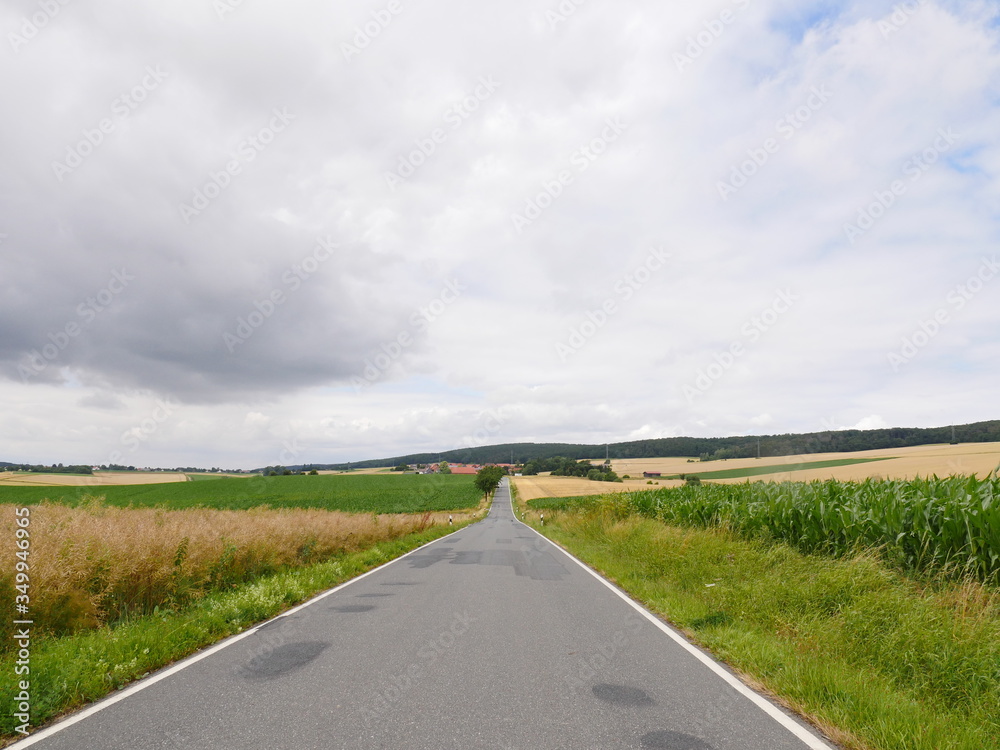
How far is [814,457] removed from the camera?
66625 mm

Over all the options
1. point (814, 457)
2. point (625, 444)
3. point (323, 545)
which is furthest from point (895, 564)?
point (625, 444)

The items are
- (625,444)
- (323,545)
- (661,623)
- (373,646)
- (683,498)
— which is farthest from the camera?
(625,444)

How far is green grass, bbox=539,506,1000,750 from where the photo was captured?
438 cm

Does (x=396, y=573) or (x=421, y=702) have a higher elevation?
(x=421, y=702)

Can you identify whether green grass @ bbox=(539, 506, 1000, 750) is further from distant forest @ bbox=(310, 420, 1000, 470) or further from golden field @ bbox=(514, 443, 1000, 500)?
distant forest @ bbox=(310, 420, 1000, 470)

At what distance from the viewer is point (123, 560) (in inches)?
325

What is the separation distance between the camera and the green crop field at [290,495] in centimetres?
5826

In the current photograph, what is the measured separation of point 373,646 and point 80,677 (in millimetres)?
2820

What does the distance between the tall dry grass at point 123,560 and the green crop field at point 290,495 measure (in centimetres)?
4229

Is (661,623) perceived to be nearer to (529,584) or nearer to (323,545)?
(529,584)

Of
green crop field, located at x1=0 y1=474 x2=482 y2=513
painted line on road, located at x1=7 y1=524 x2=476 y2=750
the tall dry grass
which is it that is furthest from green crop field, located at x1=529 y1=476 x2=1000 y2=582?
green crop field, located at x1=0 y1=474 x2=482 y2=513

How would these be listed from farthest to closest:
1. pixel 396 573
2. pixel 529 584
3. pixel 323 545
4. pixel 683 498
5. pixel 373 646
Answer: pixel 683 498 → pixel 323 545 → pixel 396 573 → pixel 529 584 → pixel 373 646

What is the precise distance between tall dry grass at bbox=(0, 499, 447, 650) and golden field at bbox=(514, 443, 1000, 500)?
94.1 ft

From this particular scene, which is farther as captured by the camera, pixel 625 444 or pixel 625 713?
pixel 625 444
